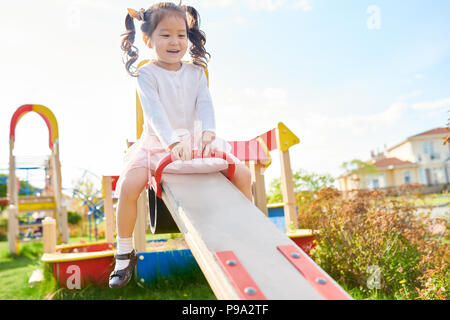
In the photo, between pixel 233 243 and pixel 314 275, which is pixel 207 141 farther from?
pixel 314 275

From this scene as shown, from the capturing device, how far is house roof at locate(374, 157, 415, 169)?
3214 centimetres

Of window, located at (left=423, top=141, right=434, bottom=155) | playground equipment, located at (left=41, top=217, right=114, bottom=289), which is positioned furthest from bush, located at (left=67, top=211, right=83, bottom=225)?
window, located at (left=423, top=141, right=434, bottom=155)

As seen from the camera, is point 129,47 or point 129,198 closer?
point 129,198

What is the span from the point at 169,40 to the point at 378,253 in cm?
257

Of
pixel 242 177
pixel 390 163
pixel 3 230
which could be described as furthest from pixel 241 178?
pixel 390 163

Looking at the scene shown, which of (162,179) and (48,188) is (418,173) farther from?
(162,179)

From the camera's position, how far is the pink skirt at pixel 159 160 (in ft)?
5.46

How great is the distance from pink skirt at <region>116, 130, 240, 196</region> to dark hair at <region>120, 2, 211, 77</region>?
42 centimetres

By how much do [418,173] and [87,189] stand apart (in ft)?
99.4

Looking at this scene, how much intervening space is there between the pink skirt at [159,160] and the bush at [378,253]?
2019 millimetres

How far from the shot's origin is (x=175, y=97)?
1.88 m

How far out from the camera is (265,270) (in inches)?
44.1

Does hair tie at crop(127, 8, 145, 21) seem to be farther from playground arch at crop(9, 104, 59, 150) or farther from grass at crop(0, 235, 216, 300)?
playground arch at crop(9, 104, 59, 150)
